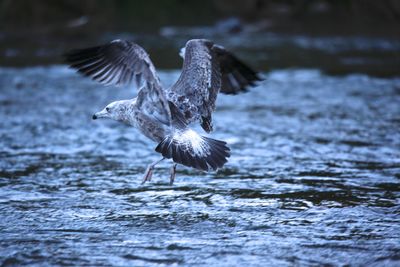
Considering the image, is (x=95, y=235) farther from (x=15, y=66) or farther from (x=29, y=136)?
(x=15, y=66)

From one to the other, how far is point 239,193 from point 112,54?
170cm

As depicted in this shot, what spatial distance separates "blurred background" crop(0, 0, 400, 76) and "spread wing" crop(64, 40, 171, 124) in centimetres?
839

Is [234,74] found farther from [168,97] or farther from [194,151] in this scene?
[194,151]

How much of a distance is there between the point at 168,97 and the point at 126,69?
0.49 metres

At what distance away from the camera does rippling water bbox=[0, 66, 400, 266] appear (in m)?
5.21

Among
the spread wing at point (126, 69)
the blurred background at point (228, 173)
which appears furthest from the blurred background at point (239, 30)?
the spread wing at point (126, 69)

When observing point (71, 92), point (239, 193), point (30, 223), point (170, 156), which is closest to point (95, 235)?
point (30, 223)

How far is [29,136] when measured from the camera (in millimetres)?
9516

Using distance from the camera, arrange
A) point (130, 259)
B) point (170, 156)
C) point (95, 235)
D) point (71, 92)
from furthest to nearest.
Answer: point (71, 92)
point (170, 156)
point (95, 235)
point (130, 259)

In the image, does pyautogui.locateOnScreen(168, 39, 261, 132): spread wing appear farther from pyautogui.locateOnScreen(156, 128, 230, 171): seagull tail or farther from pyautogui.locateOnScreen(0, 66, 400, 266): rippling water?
pyautogui.locateOnScreen(0, 66, 400, 266): rippling water

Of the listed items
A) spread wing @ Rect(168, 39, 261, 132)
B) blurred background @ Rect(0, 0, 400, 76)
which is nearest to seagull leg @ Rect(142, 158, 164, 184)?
spread wing @ Rect(168, 39, 261, 132)

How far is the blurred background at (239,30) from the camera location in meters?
16.4

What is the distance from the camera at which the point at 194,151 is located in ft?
20.8

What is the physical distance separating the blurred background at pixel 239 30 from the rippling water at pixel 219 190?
4534 millimetres
